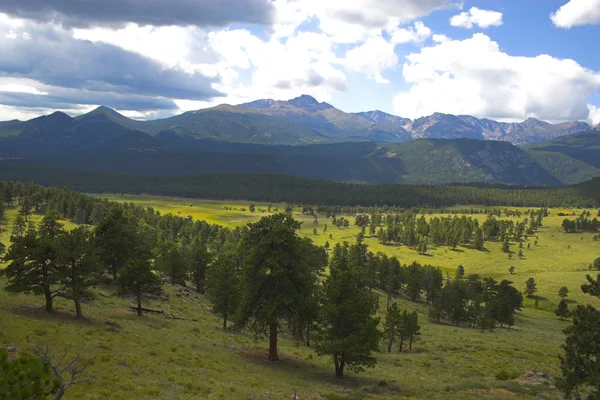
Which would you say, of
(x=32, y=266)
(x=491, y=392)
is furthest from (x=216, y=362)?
(x=491, y=392)

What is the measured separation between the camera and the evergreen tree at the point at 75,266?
34.5 meters

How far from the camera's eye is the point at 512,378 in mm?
37062

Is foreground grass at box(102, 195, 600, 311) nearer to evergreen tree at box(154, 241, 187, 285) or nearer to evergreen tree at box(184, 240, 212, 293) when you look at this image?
evergreen tree at box(184, 240, 212, 293)

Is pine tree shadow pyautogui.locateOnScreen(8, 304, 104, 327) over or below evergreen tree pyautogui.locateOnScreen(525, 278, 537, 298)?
over

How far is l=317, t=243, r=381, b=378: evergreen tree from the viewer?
105 ft

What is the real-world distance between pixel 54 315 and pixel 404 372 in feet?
117

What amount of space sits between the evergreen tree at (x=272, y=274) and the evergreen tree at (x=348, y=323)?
8.69 ft

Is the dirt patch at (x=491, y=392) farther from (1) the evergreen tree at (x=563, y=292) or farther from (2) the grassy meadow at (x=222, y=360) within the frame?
(1) the evergreen tree at (x=563, y=292)

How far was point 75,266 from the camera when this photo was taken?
120ft

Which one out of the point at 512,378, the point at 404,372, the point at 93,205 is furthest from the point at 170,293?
the point at 93,205

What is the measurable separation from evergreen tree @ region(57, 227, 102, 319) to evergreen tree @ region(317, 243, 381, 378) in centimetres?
2318

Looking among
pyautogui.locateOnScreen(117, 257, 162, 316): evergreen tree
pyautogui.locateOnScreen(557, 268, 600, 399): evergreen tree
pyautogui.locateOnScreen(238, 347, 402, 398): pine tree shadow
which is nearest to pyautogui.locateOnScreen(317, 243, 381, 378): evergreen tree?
pyautogui.locateOnScreen(238, 347, 402, 398): pine tree shadow

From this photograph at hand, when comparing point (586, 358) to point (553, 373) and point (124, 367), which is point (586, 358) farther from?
point (124, 367)

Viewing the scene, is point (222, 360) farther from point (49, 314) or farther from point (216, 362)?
point (49, 314)
